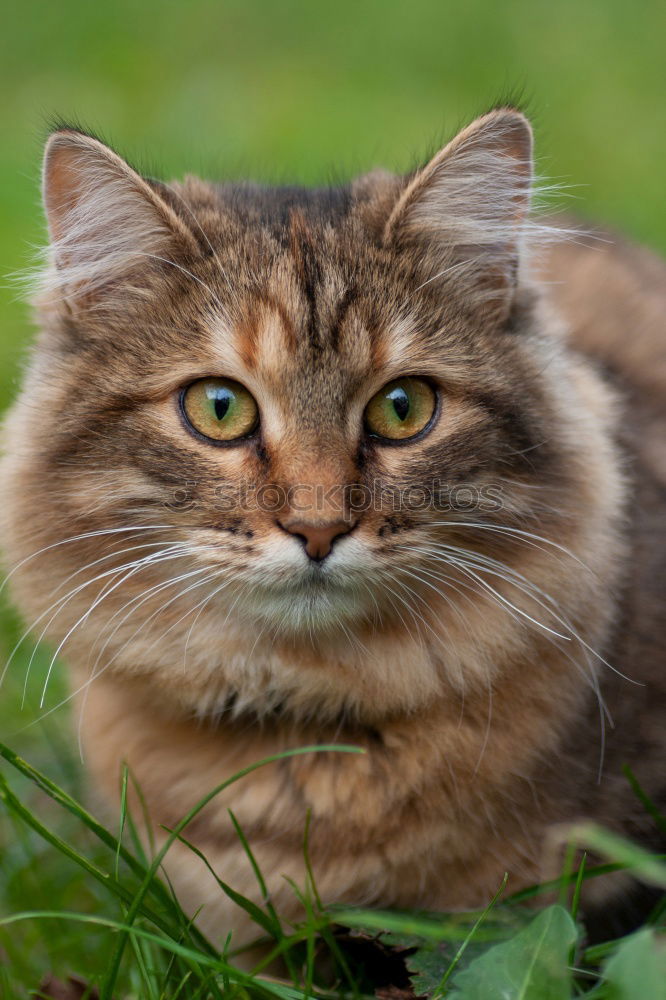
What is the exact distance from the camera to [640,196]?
640 cm

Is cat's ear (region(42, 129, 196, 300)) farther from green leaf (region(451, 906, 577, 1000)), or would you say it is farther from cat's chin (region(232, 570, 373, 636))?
green leaf (region(451, 906, 577, 1000))

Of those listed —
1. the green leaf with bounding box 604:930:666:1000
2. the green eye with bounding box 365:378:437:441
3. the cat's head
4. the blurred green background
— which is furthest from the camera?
the blurred green background

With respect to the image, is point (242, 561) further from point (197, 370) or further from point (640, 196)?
point (640, 196)

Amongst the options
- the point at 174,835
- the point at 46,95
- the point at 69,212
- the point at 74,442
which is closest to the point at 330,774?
the point at 174,835

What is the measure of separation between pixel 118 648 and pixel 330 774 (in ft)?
1.61

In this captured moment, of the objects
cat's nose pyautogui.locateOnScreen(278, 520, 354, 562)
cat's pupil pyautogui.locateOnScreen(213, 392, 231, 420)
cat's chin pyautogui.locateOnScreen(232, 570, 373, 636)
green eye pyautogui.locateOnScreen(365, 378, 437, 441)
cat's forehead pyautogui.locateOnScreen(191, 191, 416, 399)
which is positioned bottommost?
cat's chin pyautogui.locateOnScreen(232, 570, 373, 636)

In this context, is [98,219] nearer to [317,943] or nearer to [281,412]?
[281,412]

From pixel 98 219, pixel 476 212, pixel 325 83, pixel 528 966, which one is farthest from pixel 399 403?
pixel 325 83

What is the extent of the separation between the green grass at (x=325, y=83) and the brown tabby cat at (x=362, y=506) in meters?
2.52

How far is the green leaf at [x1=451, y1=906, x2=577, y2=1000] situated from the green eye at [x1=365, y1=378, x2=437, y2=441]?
0.89 meters

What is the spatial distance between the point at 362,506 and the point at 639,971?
867 mm

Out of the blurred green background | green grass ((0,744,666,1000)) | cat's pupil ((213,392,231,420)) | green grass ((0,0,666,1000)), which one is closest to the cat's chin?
green grass ((0,744,666,1000))

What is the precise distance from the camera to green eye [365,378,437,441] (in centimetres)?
220

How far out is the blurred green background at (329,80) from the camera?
22.2 ft
